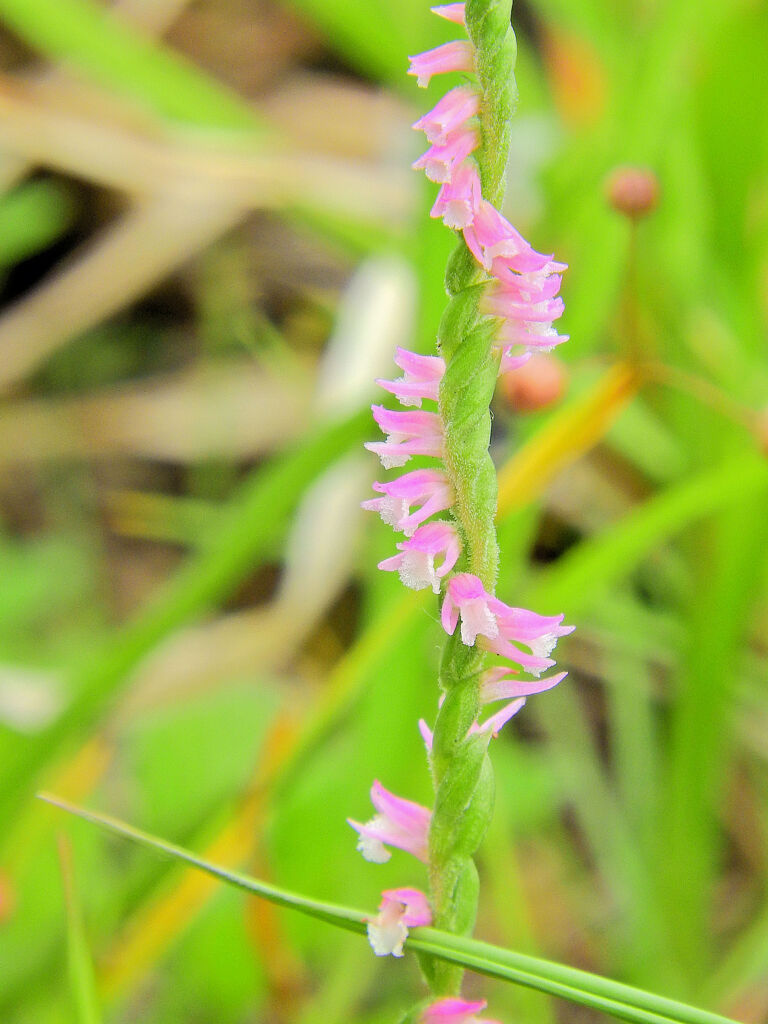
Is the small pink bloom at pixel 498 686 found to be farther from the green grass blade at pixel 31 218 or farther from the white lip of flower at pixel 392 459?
the green grass blade at pixel 31 218

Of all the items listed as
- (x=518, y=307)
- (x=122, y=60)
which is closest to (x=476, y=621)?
(x=518, y=307)

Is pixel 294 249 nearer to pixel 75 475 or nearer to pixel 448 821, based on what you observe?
pixel 75 475

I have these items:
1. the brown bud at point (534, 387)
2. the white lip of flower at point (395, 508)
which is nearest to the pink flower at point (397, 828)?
the white lip of flower at point (395, 508)

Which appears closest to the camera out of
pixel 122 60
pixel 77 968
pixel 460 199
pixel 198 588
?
pixel 460 199

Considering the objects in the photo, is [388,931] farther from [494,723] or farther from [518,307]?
[518,307]

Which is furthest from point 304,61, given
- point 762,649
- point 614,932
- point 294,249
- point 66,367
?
point 614,932

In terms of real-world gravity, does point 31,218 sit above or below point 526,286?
above

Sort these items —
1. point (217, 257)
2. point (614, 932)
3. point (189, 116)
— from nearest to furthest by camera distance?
point (614, 932)
point (189, 116)
point (217, 257)
